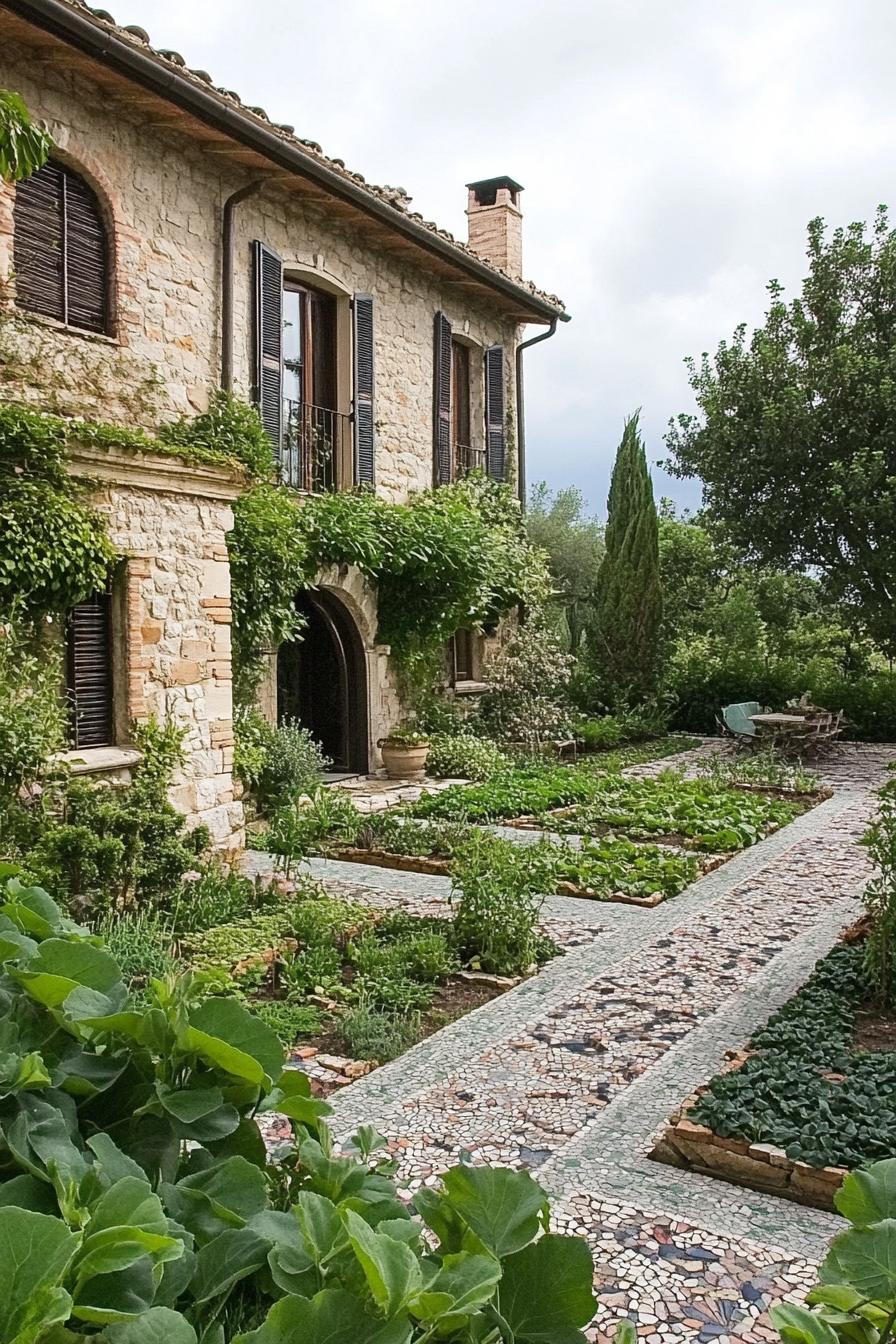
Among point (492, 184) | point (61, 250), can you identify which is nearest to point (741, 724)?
point (492, 184)

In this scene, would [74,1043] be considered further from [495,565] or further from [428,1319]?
[495,565]

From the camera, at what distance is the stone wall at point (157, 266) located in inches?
328

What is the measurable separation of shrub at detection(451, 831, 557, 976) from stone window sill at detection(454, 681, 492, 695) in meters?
7.04

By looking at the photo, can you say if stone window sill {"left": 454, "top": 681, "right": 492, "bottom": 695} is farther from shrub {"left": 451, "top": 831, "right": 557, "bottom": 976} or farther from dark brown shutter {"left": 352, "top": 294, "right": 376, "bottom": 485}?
shrub {"left": 451, "top": 831, "right": 557, "bottom": 976}

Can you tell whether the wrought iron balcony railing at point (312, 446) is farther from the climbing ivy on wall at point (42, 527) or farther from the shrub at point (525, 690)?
the climbing ivy on wall at point (42, 527)

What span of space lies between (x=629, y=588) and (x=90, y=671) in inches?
443

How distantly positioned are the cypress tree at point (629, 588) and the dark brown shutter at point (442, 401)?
4.56 meters

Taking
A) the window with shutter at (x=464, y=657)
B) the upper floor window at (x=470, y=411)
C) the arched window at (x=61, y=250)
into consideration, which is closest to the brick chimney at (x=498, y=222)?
the upper floor window at (x=470, y=411)

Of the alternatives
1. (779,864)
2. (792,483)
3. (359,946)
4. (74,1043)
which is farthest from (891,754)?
(74,1043)

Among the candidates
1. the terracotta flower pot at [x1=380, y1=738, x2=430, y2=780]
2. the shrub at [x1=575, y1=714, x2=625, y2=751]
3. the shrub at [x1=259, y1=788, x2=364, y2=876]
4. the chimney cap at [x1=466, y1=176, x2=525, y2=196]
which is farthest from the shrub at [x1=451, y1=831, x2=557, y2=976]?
the chimney cap at [x1=466, y1=176, x2=525, y2=196]

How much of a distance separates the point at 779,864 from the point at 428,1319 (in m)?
8.24

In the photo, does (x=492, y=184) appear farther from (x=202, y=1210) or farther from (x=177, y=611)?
(x=202, y=1210)

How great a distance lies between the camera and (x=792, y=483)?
16000 millimetres

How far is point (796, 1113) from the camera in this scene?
149 inches
